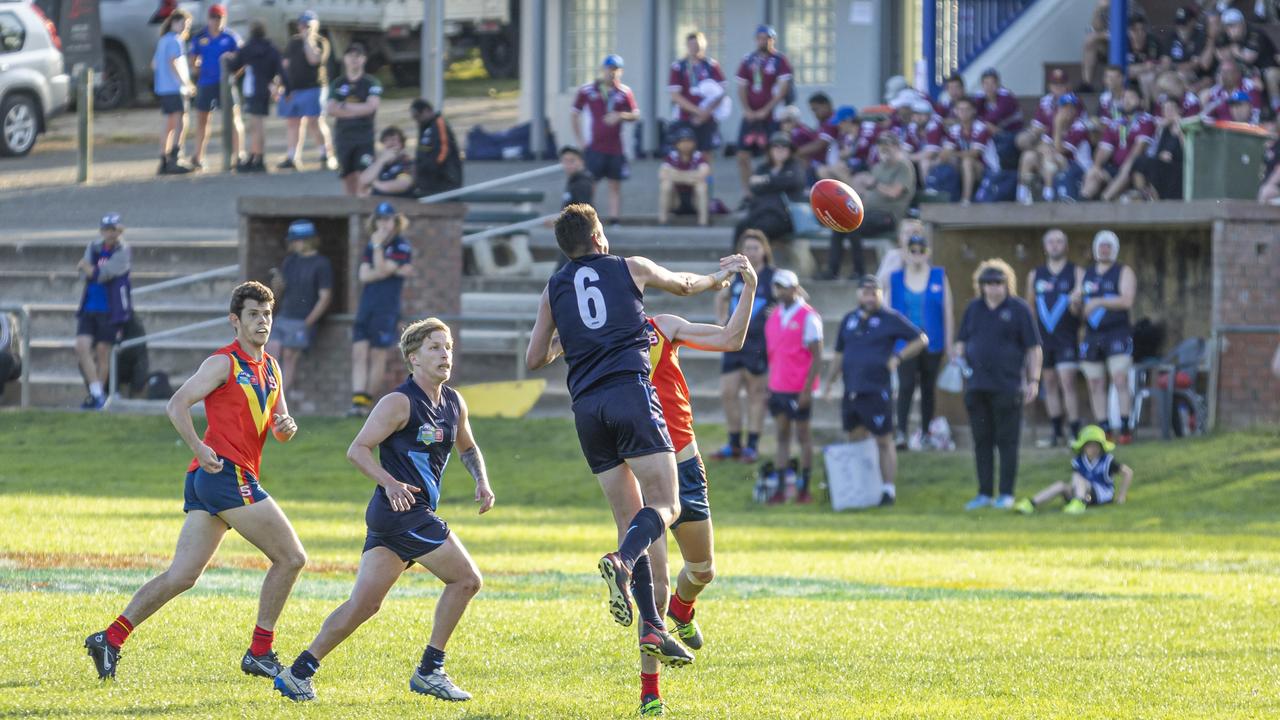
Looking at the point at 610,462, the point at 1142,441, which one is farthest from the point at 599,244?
the point at 1142,441

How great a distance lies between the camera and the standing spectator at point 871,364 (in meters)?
18.2

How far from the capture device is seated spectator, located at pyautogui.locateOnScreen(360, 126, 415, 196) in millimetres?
23609

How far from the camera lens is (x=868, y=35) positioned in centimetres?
3152

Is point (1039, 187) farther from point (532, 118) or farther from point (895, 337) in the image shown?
point (532, 118)

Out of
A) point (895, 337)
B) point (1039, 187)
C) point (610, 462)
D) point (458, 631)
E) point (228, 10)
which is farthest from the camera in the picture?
point (228, 10)

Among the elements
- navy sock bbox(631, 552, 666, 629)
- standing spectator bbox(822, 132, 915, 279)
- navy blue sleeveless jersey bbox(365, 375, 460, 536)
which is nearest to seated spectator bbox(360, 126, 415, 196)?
Result: standing spectator bbox(822, 132, 915, 279)

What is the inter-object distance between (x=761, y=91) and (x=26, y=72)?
11933mm

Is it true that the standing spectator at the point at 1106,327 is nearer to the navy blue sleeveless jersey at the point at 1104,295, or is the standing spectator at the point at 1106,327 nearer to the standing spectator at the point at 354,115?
the navy blue sleeveless jersey at the point at 1104,295

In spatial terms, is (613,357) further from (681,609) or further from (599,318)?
(681,609)

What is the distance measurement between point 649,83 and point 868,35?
360cm

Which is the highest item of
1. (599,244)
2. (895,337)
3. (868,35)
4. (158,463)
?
(868,35)

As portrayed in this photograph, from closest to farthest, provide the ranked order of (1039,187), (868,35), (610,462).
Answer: (610,462)
(1039,187)
(868,35)

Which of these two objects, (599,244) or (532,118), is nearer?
(599,244)

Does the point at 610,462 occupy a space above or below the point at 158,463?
above
